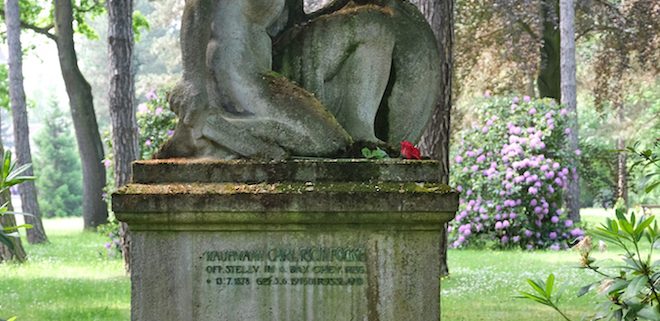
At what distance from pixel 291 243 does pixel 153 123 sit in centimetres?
1104

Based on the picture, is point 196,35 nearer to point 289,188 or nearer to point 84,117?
point 289,188

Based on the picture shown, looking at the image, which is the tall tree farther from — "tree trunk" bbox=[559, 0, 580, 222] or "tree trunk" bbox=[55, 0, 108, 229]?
"tree trunk" bbox=[559, 0, 580, 222]

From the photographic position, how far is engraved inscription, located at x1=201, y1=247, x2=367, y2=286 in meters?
5.10

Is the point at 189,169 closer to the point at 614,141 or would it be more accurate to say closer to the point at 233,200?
the point at 233,200

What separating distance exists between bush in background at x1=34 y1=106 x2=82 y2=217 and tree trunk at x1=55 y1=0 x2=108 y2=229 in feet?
72.3

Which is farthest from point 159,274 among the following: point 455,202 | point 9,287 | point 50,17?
point 50,17

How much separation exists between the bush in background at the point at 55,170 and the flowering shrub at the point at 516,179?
105 ft

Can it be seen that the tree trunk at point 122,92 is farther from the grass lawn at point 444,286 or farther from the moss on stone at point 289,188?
the moss on stone at point 289,188

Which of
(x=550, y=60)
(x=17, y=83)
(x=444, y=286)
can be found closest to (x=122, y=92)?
(x=444, y=286)

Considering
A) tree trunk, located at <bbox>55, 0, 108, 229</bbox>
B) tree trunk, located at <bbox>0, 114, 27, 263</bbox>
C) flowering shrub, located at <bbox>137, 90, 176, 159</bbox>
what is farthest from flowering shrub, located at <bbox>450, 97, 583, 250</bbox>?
tree trunk, located at <bbox>55, 0, 108, 229</bbox>

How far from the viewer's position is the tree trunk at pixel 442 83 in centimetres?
1174

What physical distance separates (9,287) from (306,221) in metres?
7.66

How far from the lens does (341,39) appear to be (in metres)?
5.77

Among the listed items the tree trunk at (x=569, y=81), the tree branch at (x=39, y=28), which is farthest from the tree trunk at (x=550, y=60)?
the tree branch at (x=39, y=28)
